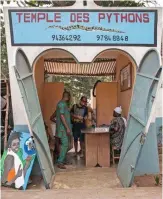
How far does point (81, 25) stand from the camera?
6.35 meters

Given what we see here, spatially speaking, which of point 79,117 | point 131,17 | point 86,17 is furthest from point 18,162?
point 131,17

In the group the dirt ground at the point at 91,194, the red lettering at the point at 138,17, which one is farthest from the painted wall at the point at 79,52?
the dirt ground at the point at 91,194

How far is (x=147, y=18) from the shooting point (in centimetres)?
637

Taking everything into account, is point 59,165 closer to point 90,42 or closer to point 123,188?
point 123,188

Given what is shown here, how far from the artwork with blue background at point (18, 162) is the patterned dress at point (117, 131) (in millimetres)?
1914

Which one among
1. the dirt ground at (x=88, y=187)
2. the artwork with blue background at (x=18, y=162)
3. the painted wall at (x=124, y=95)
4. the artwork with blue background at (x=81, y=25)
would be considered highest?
the artwork with blue background at (x=81, y=25)

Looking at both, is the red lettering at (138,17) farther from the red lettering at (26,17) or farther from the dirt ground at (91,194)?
the dirt ground at (91,194)

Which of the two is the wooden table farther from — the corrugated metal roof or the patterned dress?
the corrugated metal roof

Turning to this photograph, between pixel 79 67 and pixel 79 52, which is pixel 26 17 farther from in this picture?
pixel 79 67

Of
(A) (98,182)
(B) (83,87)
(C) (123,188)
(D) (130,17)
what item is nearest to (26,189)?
(A) (98,182)

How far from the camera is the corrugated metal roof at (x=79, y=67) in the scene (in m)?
10.0

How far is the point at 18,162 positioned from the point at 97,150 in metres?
2.04

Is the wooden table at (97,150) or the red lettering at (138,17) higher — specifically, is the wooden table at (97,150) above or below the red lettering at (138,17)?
below

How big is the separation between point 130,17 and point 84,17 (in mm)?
917
